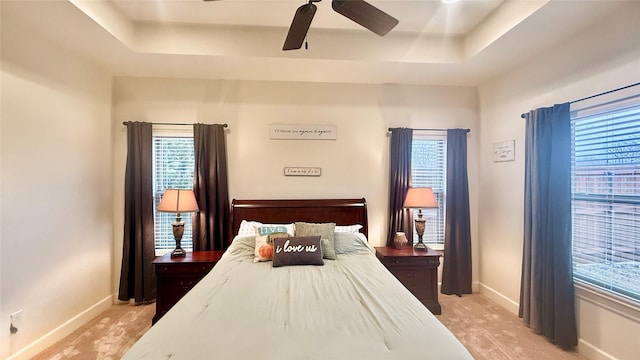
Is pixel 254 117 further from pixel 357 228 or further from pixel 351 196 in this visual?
pixel 357 228

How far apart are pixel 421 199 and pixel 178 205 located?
2.61 meters

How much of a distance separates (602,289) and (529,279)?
51 centimetres

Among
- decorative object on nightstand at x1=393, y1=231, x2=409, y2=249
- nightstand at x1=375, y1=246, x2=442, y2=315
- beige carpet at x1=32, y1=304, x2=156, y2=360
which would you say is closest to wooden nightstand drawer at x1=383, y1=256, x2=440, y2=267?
nightstand at x1=375, y1=246, x2=442, y2=315

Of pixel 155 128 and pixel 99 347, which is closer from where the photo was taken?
pixel 99 347

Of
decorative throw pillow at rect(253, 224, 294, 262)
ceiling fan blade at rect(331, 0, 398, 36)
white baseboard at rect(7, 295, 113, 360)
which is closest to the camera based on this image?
ceiling fan blade at rect(331, 0, 398, 36)

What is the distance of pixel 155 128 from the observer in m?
3.20

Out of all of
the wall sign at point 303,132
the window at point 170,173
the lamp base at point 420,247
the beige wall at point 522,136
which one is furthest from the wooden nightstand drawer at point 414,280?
the window at point 170,173

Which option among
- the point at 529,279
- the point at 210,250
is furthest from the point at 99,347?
the point at 529,279

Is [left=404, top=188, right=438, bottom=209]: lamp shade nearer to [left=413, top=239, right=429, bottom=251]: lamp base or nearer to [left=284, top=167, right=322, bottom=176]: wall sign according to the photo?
[left=413, top=239, right=429, bottom=251]: lamp base

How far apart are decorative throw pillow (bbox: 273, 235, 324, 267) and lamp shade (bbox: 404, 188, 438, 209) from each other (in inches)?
48.2

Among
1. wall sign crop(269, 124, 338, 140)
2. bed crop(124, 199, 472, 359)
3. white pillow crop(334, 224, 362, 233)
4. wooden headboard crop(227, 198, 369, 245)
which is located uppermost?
wall sign crop(269, 124, 338, 140)

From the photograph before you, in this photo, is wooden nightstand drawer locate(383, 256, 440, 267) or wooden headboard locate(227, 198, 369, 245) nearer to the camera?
wooden nightstand drawer locate(383, 256, 440, 267)

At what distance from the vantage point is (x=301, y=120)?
334cm

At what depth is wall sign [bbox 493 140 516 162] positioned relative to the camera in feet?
9.73
